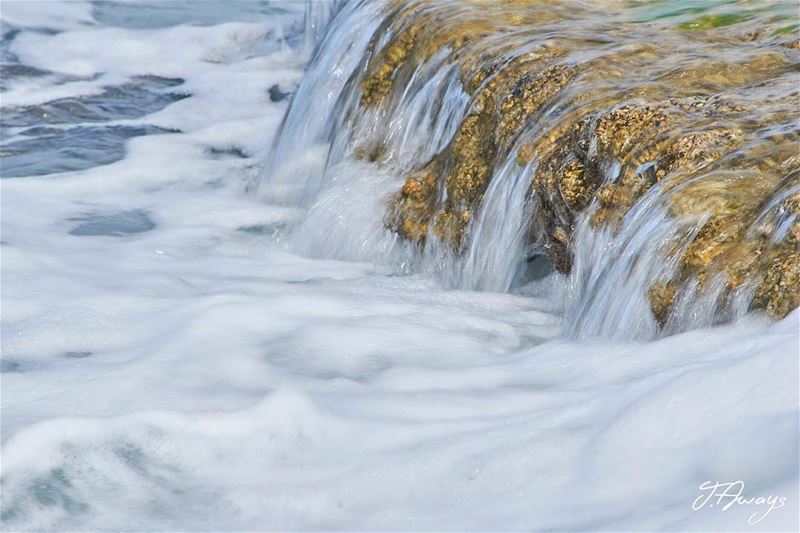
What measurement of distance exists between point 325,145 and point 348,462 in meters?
3.85

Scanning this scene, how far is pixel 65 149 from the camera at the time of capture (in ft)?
28.5

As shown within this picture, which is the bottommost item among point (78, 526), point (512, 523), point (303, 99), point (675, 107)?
point (78, 526)

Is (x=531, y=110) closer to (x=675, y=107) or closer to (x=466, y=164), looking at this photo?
(x=466, y=164)

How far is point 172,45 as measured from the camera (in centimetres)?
1252

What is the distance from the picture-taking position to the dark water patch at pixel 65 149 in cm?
820

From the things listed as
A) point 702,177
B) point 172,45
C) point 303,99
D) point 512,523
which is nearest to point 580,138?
point 702,177

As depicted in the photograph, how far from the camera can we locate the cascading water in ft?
13.5

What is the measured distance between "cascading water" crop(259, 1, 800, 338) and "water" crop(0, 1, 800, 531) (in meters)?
0.03

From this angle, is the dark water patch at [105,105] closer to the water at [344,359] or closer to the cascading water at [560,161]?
the water at [344,359]

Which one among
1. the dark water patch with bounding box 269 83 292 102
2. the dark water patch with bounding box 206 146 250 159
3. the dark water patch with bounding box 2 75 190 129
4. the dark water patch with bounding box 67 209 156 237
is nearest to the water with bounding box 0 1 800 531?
the dark water patch with bounding box 67 209 156 237

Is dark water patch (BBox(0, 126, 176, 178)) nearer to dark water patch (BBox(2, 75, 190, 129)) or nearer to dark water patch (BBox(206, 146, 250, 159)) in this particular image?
dark water patch (BBox(2, 75, 190, 129))

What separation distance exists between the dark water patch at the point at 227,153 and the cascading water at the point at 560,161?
3.94ft

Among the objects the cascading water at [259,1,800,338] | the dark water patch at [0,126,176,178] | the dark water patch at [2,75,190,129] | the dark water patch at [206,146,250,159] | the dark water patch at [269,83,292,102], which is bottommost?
the dark water patch at [0,126,176,178]

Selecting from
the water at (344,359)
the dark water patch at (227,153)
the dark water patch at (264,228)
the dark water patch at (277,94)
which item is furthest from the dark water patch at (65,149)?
the dark water patch at (264,228)
